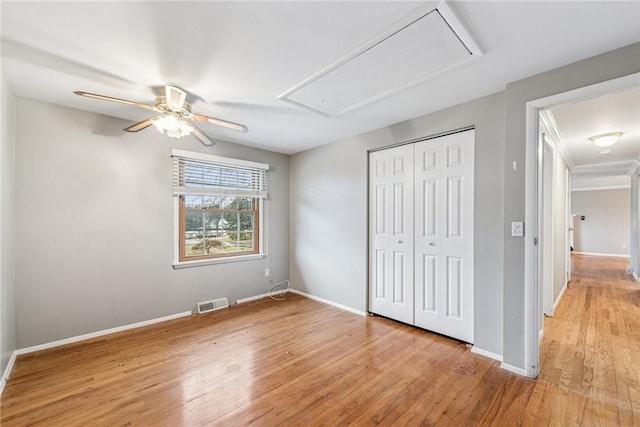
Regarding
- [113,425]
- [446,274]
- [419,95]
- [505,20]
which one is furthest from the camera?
[446,274]

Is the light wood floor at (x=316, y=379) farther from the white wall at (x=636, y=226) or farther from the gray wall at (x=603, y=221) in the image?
the gray wall at (x=603, y=221)

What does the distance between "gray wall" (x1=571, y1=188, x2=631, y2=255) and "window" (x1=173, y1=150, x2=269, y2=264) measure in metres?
11.1

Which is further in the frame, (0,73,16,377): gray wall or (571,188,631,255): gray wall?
(571,188,631,255): gray wall

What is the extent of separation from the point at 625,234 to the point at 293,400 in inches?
468

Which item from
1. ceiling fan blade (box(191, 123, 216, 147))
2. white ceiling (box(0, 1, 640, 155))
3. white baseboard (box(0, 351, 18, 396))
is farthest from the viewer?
ceiling fan blade (box(191, 123, 216, 147))

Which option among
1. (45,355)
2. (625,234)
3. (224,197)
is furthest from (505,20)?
(625,234)

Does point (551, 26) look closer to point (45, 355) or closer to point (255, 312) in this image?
point (255, 312)

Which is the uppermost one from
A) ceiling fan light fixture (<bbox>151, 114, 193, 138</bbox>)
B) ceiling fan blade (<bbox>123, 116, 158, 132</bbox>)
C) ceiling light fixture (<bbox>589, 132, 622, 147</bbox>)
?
ceiling light fixture (<bbox>589, 132, 622, 147</bbox>)

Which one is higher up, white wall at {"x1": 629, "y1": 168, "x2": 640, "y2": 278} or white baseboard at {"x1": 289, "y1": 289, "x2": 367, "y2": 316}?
white wall at {"x1": 629, "y1": 168, "x2": 640, "y2": 278}

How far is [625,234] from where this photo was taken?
842 cm

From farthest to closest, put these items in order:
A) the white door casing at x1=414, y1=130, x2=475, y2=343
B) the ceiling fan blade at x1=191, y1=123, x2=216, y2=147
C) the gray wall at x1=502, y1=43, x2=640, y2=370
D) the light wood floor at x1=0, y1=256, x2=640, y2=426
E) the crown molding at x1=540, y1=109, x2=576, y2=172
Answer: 1. the crown molding at x1=540, y1=109, x2=576, y2=172
2. the white door casing at x1=414, y1=130, x2=475, y2=343
3. the ceiling fan blade at x1=191, y1=123, x2=216, y2=147
4. the gray wall at x1=502, y1=43, x2=640, y2=370
5. the light wood floor at x1=0, y1=256, x2=640, y2=426

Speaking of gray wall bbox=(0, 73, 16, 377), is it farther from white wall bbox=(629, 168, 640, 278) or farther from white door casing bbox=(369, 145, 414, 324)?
white wall bbox=(629, 168, 640, 278)

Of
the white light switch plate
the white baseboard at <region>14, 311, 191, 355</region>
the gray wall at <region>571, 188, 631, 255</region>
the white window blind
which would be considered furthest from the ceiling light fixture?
the gray wall at <region>571, 188, 631, 255</region>

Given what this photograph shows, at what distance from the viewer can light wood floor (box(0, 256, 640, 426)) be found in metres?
1.71
